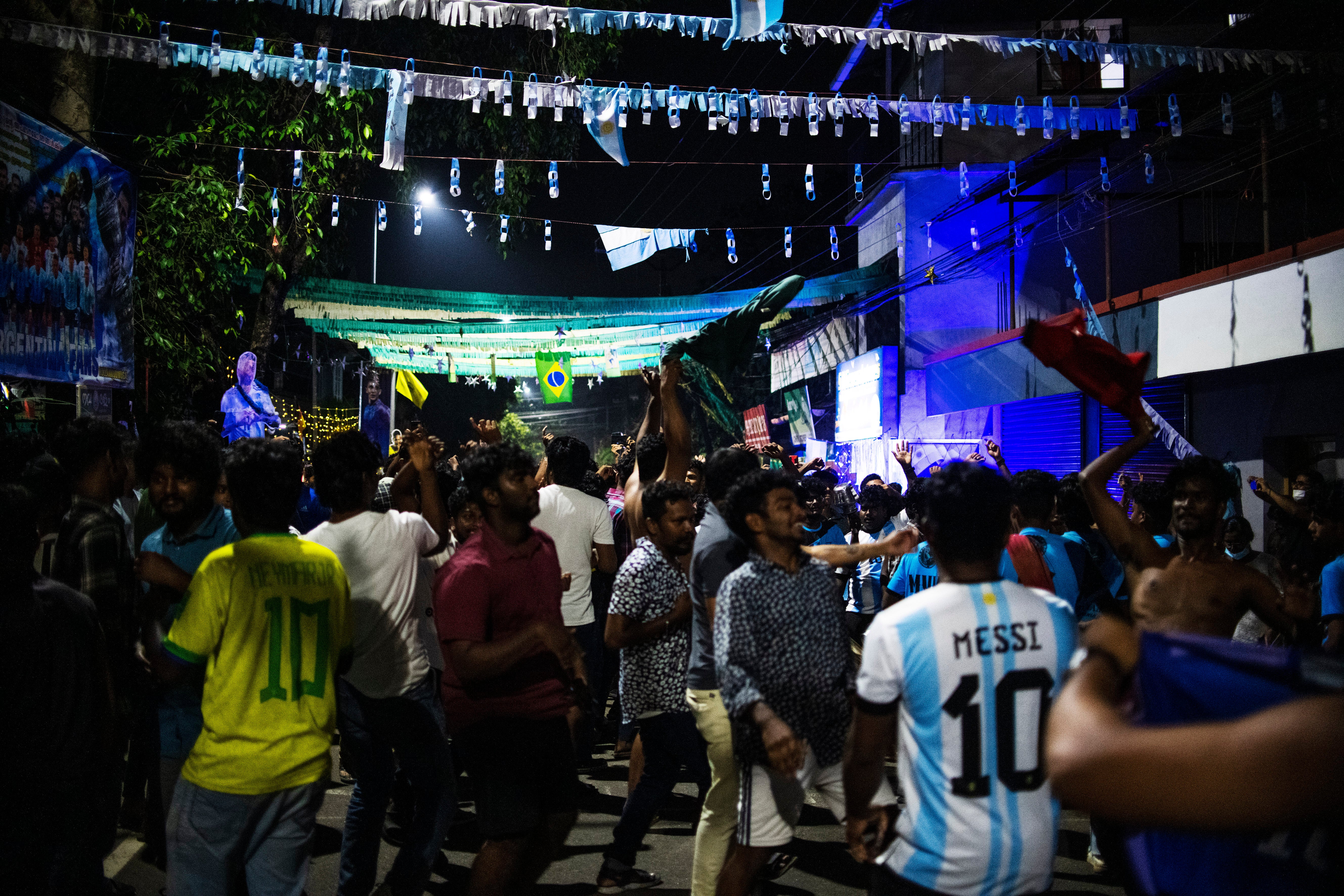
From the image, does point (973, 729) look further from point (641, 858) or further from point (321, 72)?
point (321, 72)

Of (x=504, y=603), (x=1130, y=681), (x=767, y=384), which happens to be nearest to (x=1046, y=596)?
(x=1130, y=681)

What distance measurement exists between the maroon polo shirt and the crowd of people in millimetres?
12

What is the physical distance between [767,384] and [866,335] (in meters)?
12.2

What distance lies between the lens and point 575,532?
21.7 feet

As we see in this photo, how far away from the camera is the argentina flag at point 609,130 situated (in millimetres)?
9430

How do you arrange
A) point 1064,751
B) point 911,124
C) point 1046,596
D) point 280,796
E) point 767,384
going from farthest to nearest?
point 767,384 < point 911,124 < point 280,796 < point 1046,596 < point 1064,751

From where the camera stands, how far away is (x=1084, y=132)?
17531mm

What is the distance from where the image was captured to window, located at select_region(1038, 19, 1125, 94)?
21422mm

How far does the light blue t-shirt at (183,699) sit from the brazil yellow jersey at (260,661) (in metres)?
0.77

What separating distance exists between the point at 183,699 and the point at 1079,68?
23237 millimetres

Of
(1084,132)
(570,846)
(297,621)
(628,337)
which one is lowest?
(570,846)

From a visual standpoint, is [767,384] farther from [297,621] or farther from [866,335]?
[297,621]

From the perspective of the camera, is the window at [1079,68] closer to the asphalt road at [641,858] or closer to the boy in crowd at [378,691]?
the asphalt road at [641,858]

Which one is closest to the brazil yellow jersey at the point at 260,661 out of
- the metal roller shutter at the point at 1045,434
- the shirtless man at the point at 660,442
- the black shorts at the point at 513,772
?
the black shorts at the point at 513,772
